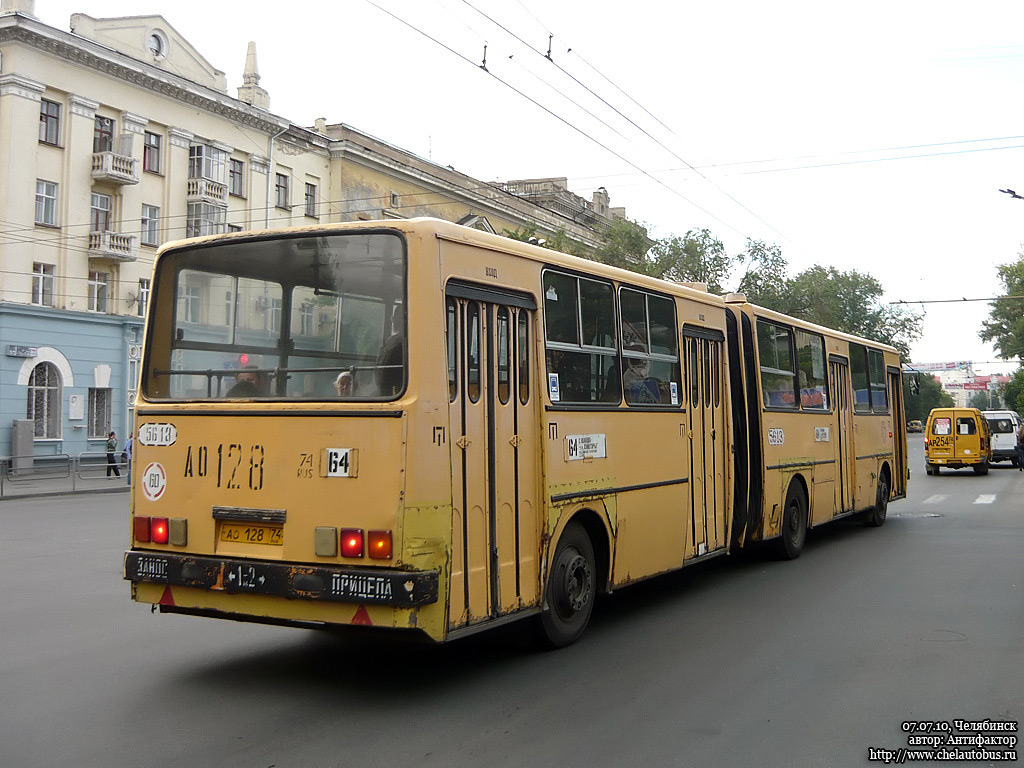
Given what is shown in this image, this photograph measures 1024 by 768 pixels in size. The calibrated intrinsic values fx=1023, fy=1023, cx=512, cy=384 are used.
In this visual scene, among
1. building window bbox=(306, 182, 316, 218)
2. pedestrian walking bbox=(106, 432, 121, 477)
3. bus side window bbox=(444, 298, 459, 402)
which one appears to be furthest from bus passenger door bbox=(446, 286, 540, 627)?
building window bbox=(306, 182, 316, 218)

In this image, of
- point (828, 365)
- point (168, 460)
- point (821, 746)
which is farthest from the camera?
point (828, 365)

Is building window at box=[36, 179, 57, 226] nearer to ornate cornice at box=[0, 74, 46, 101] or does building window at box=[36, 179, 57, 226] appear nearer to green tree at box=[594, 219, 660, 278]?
ornate cornice at box=[0, 74, 46, 101]

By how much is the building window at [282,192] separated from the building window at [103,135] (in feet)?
26.7

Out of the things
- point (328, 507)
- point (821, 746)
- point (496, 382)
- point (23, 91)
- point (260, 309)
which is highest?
point (23, 91)

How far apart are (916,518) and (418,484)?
50.6 feet

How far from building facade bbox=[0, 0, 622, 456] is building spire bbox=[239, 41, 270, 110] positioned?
0.07 m

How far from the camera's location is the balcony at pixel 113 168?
114 feet

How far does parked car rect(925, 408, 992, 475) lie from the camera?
116 feet

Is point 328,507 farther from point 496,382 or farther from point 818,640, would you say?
point 818,640

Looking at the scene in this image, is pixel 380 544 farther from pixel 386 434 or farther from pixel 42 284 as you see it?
pixel 42 284

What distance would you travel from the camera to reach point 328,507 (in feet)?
20.2

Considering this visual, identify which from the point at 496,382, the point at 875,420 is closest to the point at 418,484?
the point at 496,382

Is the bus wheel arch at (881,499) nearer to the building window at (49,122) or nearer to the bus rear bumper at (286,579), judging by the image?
the bus rear bumper at (286,579)

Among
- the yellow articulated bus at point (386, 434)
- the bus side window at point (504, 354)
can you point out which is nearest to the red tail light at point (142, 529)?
the yellow articulated bus at point (386, 434)
